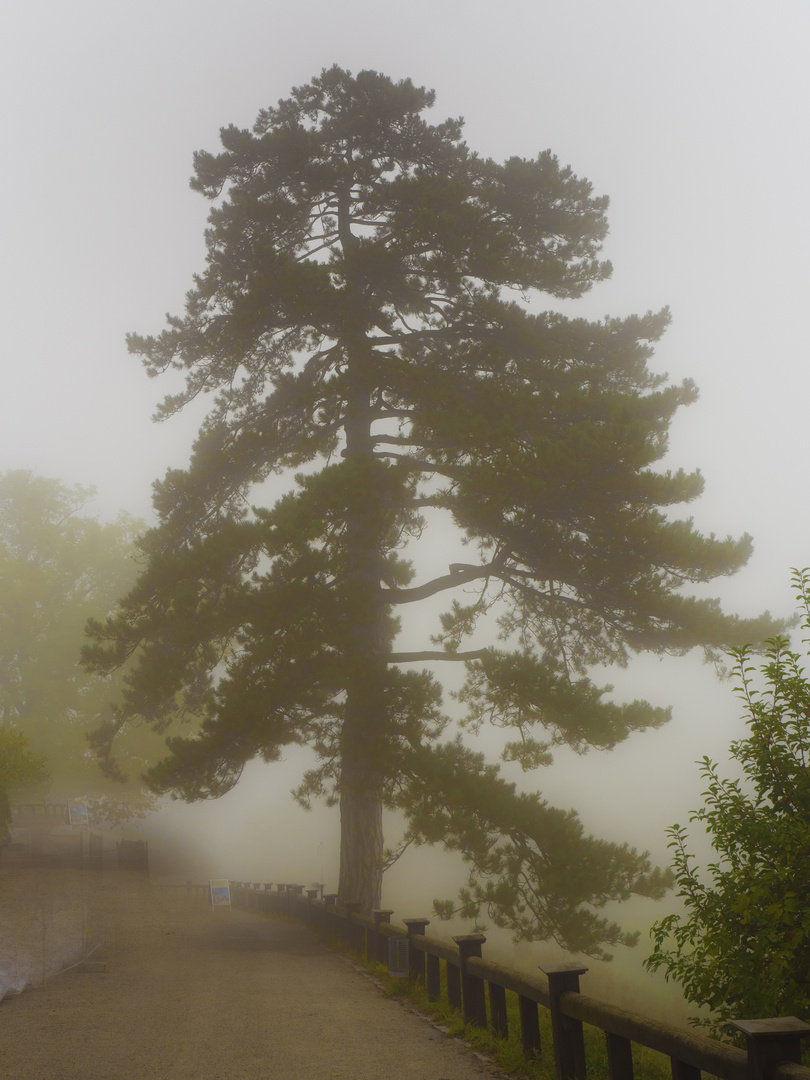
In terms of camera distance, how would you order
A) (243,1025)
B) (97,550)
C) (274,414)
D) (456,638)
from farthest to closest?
(97,550), (274,414), (456,638), (243,1025)

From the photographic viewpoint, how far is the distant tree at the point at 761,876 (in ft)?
18.1

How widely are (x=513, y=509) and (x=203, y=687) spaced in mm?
7586

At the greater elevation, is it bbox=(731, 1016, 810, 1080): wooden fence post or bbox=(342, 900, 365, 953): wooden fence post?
bbox=(731, 1016, 810, 1080): wooden fence post

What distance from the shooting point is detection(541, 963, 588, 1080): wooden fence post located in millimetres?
6348

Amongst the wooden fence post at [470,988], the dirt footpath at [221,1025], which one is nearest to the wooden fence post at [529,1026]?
the dirt footpath at [221,1025]

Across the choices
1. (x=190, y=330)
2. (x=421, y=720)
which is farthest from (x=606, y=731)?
(x=190, y=330)

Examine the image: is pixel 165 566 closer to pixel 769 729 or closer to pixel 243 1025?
pixel 243 1025

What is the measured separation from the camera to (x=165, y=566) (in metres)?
15.8

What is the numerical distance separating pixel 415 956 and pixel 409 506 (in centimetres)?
767

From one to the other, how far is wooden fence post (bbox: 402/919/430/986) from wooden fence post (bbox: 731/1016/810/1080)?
22.1ft

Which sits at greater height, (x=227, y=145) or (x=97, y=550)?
(x=227, y=145)

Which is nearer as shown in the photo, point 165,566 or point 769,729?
point 769,729

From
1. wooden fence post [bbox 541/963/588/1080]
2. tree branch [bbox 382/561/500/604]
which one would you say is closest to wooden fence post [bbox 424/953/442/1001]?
wooden fence post [bbox 541/963/588/1080]

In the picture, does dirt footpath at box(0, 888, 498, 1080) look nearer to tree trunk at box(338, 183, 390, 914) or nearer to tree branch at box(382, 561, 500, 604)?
tree trunk at box(338, 183, 390, 914)
